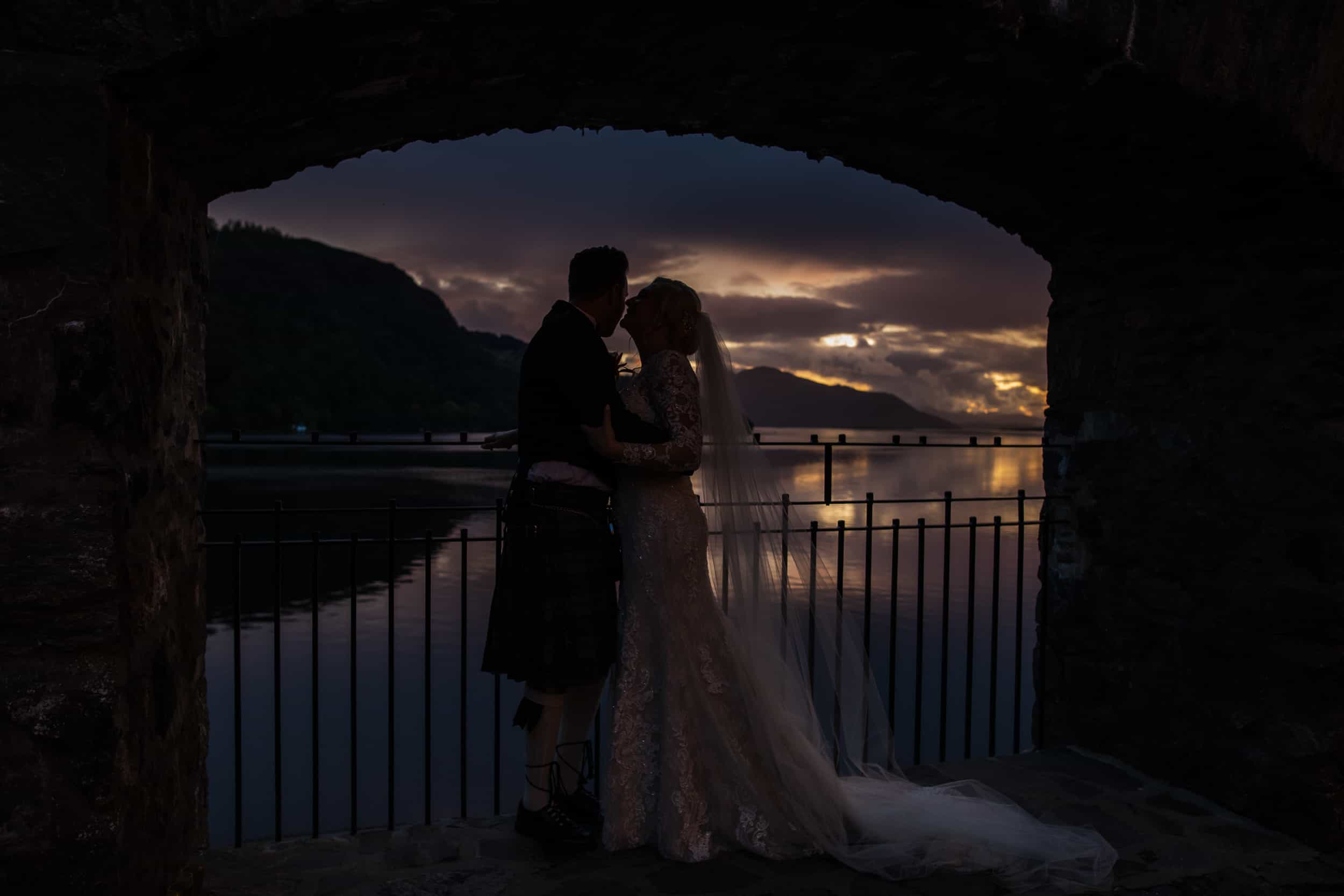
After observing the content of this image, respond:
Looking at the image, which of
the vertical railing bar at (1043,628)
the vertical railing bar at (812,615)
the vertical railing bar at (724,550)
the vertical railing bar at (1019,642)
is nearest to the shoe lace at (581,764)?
the vertical railing bar at (724,550)

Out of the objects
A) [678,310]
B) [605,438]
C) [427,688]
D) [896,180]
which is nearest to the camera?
[605,438]

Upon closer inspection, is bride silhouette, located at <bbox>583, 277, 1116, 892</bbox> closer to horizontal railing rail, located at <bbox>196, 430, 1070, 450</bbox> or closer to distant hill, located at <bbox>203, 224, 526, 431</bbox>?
horizontal railing rail, located at <bbox>196, 430, 1070, 450</bbox>

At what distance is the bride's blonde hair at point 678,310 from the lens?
3.04 meters

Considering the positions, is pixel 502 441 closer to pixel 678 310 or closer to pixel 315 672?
pixel 678 310

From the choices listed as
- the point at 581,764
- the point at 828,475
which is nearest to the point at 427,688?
the point at 581,764

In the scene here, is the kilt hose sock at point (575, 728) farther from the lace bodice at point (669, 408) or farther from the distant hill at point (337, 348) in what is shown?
the distant hill at point (337, 348)

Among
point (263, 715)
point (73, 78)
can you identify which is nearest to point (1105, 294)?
point (73, 78)

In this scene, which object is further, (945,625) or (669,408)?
(945,625)

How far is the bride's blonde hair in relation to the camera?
3.04 meters

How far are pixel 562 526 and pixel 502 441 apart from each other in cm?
47

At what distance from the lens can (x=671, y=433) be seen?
2914 mm

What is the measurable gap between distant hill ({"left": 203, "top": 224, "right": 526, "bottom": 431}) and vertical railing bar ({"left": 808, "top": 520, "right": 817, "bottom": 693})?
3216 cm

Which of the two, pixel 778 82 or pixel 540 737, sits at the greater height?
pixel 778 82

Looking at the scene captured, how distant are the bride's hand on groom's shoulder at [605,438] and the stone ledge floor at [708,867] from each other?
130cm
